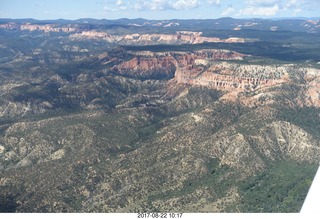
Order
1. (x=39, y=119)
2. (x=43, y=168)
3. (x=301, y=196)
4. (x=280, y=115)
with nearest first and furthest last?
(x=301, y=196), (x=43, y=168), (x=280, y=115), (x=39, y=119)

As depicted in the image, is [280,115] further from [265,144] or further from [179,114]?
[179,114]

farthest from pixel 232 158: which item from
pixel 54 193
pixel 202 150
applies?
pixel 54 193

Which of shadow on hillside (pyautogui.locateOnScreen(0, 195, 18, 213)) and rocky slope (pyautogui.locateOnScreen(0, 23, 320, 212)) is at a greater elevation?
rocky slope (pyautogui.locateOnScreen(0, 23, 320, 212))

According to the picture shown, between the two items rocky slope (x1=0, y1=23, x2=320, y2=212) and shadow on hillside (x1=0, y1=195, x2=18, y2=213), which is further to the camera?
rocky slope (x1=0, y1=23, x2=320, y2=212)

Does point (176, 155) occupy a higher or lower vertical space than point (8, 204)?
higher

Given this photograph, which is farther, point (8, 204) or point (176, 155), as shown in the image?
point (176, 155)

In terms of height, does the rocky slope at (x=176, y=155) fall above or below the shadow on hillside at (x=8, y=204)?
above

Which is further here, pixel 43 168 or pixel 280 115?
pixel 280 115

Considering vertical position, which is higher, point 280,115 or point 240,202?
point 280,115

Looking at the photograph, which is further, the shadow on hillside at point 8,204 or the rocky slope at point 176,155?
the rocky slope at point 176,155

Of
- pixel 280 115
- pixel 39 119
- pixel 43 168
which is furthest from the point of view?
pixel 39 119
